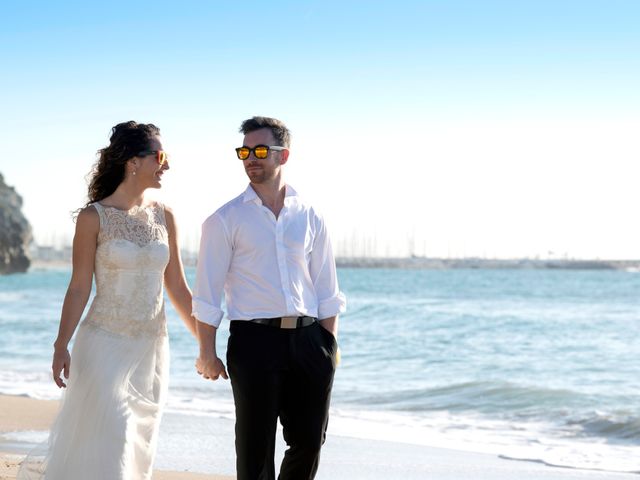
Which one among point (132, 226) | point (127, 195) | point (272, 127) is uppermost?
point (272, 127)

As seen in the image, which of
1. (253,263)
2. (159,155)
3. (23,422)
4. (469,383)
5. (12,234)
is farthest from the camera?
(12,234)

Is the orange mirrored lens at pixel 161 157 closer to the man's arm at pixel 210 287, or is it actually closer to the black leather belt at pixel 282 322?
the man's arm at pixel 210 287

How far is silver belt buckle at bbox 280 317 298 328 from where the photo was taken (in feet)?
13.1

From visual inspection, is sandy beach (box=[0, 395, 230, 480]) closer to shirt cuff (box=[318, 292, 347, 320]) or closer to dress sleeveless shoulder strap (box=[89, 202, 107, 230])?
dress sleeveless shoulder strap (box=[89, 202, 107, 230])

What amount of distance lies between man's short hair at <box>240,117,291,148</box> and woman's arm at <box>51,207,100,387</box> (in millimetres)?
742

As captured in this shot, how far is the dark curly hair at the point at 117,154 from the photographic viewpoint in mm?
4141

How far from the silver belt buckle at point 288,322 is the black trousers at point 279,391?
0.07ft

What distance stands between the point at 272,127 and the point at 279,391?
111 cm

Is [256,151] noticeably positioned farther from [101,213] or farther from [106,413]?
[106,413]

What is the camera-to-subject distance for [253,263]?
159 inches

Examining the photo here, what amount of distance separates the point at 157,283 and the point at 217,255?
33cm

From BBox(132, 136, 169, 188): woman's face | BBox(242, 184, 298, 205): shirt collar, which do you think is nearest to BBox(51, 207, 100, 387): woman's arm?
BBox(132, 136, 169, 188): woman's face

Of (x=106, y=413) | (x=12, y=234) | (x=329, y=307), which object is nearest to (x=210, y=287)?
(x=329, y=307)

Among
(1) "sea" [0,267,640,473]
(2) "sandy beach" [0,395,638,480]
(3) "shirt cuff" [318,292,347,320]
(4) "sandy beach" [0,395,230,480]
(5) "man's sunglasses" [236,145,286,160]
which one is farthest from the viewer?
(1) "sea" [0,267,640,473]
